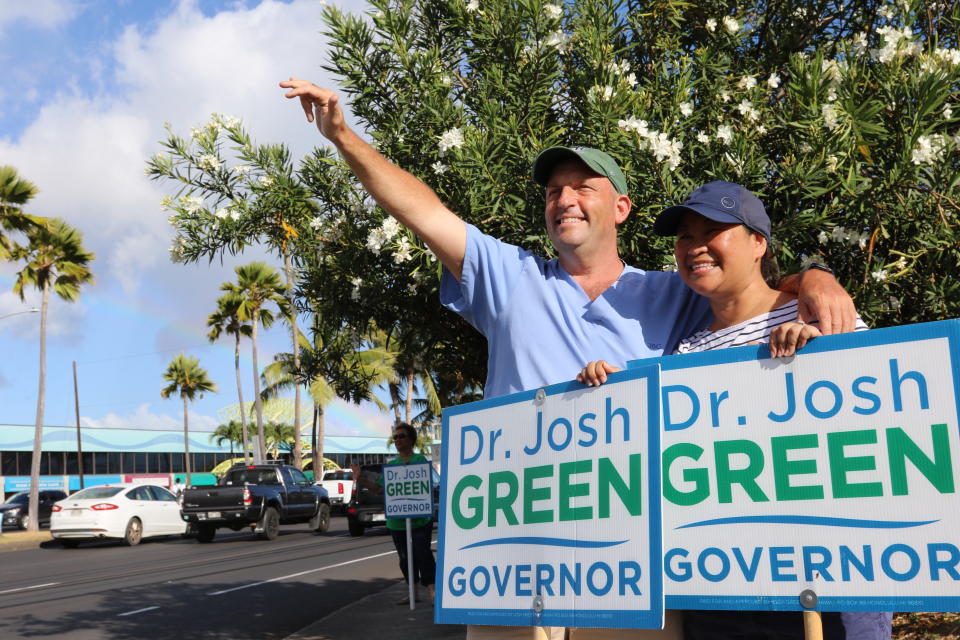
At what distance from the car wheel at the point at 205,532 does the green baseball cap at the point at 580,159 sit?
2192cm

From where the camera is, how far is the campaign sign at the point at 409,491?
32.8 ft

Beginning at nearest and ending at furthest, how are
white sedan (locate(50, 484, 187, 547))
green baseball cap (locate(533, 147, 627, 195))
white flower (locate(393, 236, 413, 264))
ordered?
green baseball cap (locate(533, 147, 627, 195)) < white flower (locate(393, 236, 413, 264)) < white sedan (locate(50, 484, 187, 547))

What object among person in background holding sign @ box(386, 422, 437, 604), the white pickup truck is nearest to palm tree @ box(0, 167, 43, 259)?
the white pickup truck

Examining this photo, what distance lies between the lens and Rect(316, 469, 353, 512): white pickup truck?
115 ft

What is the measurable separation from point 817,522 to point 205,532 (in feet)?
74.8

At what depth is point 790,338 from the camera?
2258mm

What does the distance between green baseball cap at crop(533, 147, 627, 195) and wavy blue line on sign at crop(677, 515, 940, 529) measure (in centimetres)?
→ 112

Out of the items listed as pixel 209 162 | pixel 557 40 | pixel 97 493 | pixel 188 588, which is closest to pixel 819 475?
pixel 557 40

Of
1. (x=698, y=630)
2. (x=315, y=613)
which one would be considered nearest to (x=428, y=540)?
(x=315, y=613)

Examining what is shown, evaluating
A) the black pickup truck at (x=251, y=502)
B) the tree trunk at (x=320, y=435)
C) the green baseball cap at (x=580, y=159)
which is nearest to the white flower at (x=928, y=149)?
the green baseball cap at (x=580, y=159)

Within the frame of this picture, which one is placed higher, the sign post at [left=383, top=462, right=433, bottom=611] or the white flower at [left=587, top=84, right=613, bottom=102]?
the white flower at [left=587, top=84, right=613, bottom=102]

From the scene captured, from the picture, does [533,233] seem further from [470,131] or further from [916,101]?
[916,101]

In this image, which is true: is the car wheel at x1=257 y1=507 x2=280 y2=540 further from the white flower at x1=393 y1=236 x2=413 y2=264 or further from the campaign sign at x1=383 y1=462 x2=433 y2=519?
the white flower at x1=393 y1=236 x2=413 y2=264

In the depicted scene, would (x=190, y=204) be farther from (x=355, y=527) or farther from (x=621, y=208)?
(x=355, y=527)
